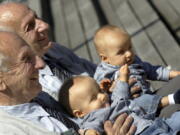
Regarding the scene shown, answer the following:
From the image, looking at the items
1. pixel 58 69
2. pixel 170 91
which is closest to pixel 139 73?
pixel 170 91

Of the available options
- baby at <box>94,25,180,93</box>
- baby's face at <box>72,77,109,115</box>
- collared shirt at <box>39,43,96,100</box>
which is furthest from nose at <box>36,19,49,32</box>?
baby's face at <box>72,77,109,115</box>

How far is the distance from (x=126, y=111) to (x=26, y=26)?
76cm

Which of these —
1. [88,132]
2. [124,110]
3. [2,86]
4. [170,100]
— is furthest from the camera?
[170,100]

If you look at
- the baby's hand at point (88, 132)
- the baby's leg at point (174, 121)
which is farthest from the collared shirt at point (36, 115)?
the baby's leg at point (174, 121)

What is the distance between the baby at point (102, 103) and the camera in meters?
2.59

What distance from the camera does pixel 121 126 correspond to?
2570 mm

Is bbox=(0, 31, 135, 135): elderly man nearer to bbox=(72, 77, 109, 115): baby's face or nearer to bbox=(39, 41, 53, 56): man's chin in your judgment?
bbox=(72, 77, 109, 115): baby's face

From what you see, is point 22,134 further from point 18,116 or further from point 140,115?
point 140,115

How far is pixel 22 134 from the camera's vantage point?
2.19 meters

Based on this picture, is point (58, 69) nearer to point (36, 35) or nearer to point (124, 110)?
point (36, 35)

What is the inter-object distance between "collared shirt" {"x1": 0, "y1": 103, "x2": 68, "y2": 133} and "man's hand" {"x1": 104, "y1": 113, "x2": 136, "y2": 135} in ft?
0.84

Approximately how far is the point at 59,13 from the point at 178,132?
4.36m

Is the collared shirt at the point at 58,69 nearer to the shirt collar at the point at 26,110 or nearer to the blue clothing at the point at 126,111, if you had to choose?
the blue clothing at the point at 126,111

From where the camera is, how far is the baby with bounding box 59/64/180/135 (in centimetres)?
259
